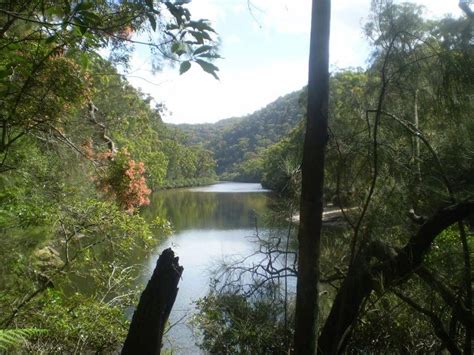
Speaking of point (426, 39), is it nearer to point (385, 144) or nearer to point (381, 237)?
point (385, 144)

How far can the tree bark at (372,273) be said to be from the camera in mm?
3031

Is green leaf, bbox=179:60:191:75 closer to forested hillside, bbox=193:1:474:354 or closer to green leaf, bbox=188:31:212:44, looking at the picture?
green leaf, bbox=188:31:212:44

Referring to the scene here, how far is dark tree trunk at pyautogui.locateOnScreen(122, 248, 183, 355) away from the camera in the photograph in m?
1.76

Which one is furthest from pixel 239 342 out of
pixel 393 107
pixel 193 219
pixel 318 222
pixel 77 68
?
pixel 193 219

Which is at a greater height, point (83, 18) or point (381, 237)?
point (83, 18)

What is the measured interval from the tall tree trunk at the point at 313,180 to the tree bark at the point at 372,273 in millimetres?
606

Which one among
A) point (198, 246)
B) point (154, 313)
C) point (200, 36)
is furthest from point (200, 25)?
point (198, 246)

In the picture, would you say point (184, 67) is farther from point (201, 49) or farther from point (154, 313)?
point (154, 313)

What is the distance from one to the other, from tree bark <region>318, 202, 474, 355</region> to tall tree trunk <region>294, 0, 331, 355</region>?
61 centimetres

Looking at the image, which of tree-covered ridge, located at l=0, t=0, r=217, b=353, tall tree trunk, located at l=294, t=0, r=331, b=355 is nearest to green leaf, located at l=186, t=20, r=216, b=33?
tree-covered ridge, located at l=0, t=0, r=217, b=353

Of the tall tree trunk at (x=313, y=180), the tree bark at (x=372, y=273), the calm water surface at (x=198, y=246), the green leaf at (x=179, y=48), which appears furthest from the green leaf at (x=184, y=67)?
the calm water surface at (x=198, y=246)

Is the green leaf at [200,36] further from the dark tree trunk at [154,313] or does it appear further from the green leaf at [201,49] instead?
the dark tree trunk at [154,313]

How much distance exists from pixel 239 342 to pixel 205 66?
154 inches

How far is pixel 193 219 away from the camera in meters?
21.9
